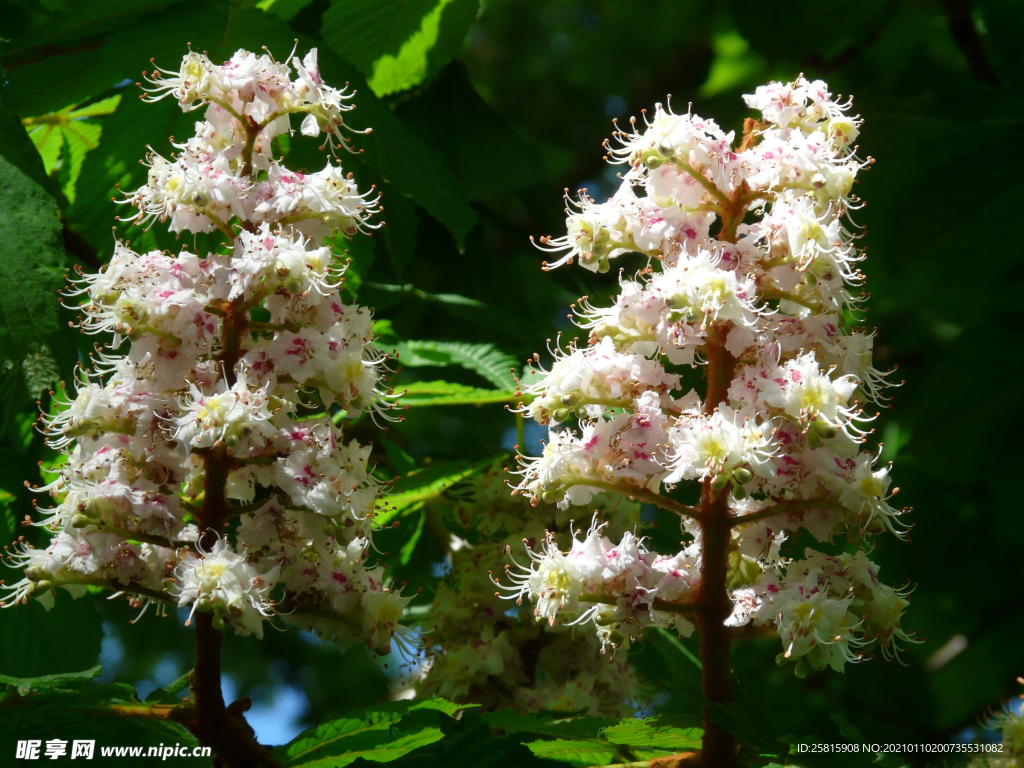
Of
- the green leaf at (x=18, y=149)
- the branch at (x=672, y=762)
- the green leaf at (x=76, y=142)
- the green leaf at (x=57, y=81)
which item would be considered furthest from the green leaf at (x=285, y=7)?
the branch at (x=672, y=762)

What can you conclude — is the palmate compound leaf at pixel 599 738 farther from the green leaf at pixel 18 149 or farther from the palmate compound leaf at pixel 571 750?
the green leaf at pixel 18 149

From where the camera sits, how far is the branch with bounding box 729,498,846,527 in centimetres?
199

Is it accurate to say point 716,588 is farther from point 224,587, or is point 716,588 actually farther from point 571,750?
point 224,587

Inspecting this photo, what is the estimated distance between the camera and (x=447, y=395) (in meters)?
3.27

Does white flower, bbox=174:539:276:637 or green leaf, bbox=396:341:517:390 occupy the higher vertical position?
green leaf, bbox=396:341:517:390

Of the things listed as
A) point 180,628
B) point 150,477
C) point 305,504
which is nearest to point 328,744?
point 305,504

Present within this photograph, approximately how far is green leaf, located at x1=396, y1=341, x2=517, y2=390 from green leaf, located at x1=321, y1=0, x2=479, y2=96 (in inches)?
32.9

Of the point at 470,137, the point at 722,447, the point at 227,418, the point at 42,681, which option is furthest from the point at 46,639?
the point at 470,137

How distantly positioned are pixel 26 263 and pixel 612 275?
2.90 meters

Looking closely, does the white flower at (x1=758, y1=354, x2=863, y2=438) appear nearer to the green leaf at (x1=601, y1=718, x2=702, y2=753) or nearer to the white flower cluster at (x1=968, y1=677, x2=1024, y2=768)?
the white flower cluster at (x1=968, y1=677, x2=1024, y2=768)

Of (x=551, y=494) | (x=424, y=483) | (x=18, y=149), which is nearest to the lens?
(x=551, y=494)

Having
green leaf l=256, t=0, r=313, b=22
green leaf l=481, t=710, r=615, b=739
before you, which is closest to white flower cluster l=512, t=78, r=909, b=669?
green leaf l=481, t=710, r=615, b=739

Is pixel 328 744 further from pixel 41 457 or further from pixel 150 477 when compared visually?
pixel 41 457

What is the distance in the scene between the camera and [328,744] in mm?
2191
